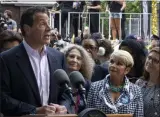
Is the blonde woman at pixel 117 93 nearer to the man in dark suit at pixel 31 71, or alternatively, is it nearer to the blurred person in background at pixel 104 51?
the man in dark suit at pixel 31 71

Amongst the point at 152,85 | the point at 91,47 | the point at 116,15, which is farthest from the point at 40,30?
the point at 116,15

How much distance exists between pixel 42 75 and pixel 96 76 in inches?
62.1

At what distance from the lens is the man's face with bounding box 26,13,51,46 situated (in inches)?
188

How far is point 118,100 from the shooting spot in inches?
193

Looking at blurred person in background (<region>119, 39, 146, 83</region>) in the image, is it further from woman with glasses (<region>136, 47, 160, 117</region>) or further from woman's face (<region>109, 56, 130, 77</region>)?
woman's face (<region>109, 56, 130, 77</region>)

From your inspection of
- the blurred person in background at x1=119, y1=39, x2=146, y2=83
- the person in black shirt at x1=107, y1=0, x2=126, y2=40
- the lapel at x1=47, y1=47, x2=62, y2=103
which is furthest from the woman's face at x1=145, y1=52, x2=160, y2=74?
the person in black shirt at x1=107, y1=0, x2=126, y2=40

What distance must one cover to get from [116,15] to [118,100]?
364 inches

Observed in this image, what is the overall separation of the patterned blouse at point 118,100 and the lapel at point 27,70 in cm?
52

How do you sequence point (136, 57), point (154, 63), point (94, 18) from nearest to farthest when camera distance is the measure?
1. point (154, 63)
2. point (136, 57)
3. point (94, 18)

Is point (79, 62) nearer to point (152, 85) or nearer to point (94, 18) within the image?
point (152, 85)

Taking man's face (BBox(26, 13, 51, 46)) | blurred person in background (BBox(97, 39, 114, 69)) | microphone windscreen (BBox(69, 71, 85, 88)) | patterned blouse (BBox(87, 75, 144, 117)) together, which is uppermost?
man's face (BBox(26, 13, 51, 46))

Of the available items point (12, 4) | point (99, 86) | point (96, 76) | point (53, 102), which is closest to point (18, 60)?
point (53, 102)

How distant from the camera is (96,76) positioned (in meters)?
6.23

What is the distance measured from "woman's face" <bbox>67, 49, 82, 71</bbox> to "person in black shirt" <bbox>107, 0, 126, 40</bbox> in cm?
825
